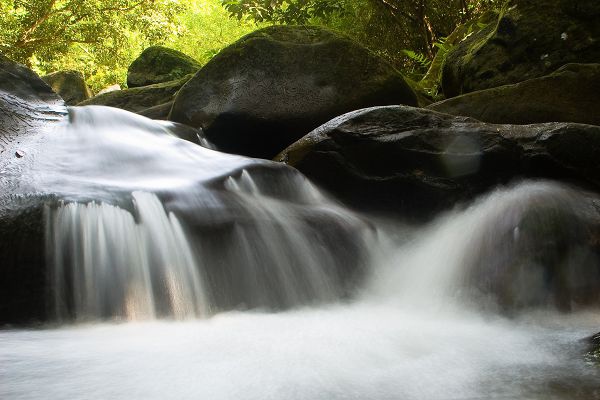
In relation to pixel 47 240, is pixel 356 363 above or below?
below

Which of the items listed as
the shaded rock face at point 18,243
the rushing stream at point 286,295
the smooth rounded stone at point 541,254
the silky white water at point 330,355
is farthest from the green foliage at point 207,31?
the silky white water at point 330,355

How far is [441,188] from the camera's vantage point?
431 centimetres

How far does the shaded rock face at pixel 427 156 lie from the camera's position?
12.8ft

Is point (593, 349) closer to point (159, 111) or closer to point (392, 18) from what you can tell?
point (159, 111)

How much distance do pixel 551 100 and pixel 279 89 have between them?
2.83 metres

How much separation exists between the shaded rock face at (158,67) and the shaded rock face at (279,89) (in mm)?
4299

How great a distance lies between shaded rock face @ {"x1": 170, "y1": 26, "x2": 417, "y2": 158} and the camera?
5770 millimetres

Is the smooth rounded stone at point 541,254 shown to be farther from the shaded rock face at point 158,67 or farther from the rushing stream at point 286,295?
the shaded rock face at point 158,67

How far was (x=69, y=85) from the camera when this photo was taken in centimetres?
1241

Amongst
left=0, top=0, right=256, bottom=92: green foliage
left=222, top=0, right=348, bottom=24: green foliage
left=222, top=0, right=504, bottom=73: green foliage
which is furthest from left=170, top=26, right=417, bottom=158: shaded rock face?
left=0, top=0, right=256, bottom=92: green foliage

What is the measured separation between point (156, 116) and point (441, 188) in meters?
4.47

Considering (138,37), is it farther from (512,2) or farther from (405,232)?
(405,232)

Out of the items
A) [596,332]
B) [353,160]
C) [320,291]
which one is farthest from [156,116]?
[596,332]

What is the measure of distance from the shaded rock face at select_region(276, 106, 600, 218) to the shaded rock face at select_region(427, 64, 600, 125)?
2.51 ft
